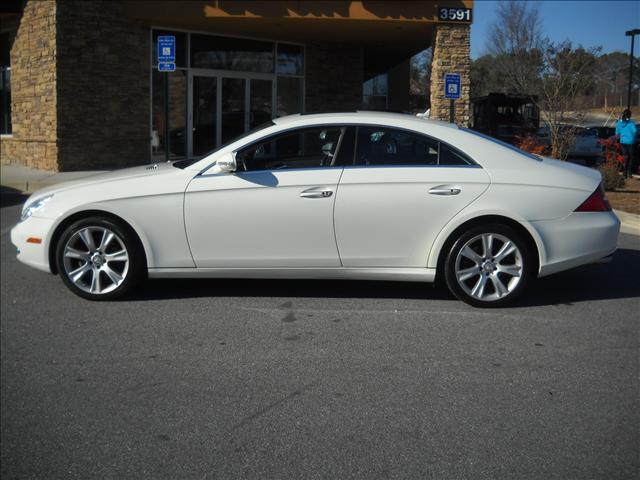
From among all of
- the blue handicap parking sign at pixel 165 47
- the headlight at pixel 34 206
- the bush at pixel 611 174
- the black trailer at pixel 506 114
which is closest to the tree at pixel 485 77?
the black trailer at pixel 506 114

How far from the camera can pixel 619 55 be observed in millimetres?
35844

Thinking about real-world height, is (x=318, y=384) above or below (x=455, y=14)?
below

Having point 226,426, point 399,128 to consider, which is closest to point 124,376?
point 226,426

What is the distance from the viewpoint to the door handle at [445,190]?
19.4ft

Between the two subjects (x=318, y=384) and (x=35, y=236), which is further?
(x=35, y=236)

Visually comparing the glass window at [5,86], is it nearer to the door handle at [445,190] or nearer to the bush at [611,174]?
the bush at [611,174]

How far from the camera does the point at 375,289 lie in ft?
22.0

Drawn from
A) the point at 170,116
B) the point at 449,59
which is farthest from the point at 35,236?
the point at 449,59

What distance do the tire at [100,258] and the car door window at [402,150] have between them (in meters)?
1.98

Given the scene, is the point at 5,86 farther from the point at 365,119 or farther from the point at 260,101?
the point at 365,119

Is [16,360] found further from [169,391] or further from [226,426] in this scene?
[226,426]

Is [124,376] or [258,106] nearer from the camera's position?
[124,376]

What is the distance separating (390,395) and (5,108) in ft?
60.7

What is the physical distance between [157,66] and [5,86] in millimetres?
4746
